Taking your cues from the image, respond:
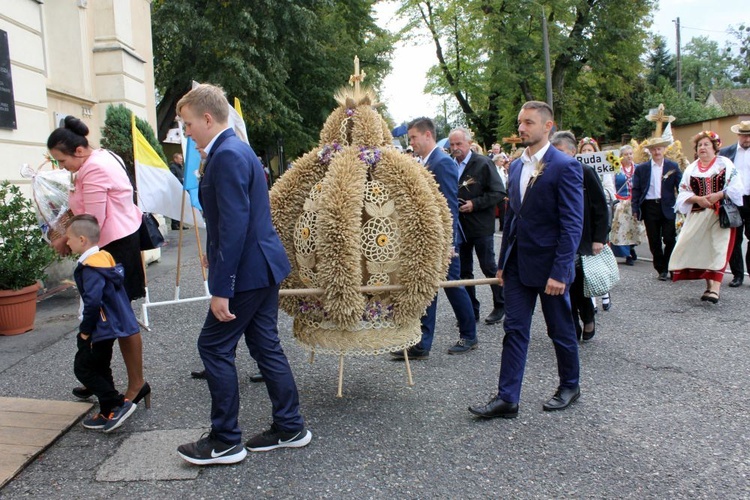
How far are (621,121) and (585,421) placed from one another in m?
43.8

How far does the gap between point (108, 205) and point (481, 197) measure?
3558 mm

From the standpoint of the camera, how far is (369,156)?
4.04 meters

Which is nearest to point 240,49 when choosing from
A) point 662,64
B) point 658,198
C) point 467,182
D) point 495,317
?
point 658,198

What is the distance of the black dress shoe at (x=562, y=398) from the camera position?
13.3ft

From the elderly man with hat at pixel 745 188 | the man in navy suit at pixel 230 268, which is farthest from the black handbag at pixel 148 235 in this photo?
the elderly man with hat at pixel 745 188

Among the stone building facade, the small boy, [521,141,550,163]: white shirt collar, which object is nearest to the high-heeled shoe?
the small boy

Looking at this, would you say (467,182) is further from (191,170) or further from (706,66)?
(706,66)

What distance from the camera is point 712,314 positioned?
6.52m

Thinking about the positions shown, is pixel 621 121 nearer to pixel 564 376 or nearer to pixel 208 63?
pixel 208 63

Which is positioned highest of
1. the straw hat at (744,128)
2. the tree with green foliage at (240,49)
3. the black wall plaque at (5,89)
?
the tree with green foliage at (240,49)

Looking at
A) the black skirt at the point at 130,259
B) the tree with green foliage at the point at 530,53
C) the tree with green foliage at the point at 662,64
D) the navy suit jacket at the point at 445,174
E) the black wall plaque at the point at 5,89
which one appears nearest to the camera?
the black skirt at the point at 130,259

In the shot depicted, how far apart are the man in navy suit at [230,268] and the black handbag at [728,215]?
596 centimetres

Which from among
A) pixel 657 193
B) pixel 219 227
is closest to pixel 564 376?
pixel 219 227

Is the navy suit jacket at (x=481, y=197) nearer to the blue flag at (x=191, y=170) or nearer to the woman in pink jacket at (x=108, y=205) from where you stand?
the blue flag at (x=191, y=170)
